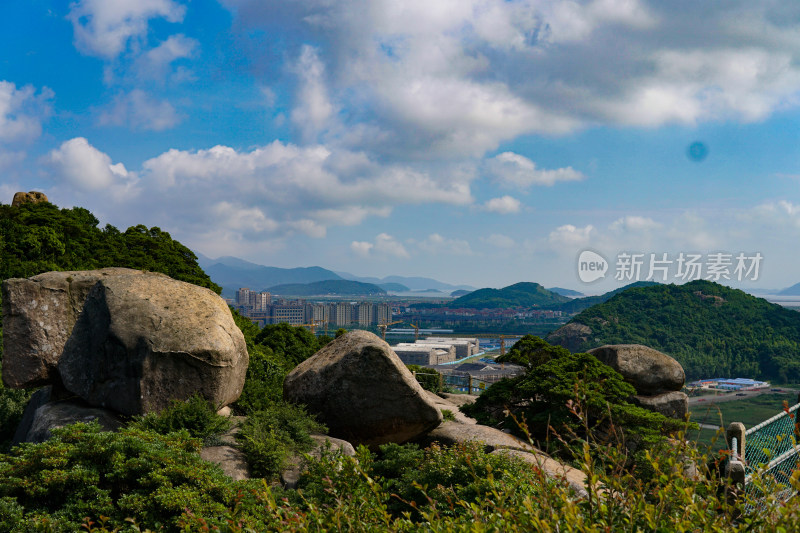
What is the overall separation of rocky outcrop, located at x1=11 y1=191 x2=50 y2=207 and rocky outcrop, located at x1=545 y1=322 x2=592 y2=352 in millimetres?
56600

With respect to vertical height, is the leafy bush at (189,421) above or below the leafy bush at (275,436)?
above

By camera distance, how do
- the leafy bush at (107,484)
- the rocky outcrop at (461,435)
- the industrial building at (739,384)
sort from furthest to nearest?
the industrial building at (739,384)
the rocky outcrop at (461,435)
the leafy bush at (107,484)

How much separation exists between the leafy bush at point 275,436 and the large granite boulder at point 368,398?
1.51ft

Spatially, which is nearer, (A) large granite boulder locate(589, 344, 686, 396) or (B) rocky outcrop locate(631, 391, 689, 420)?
(B) rocky outcrop locate(631, 391, 689, 420)

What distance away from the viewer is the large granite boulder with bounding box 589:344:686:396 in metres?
14.3

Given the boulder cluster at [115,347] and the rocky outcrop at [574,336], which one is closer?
the boulder cluster at [115,347]

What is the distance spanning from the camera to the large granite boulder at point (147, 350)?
8055 mm

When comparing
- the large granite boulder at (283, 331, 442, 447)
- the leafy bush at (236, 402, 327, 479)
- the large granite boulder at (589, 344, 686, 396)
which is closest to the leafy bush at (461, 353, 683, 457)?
the large granite boulder at (589, 344, 686, 396)

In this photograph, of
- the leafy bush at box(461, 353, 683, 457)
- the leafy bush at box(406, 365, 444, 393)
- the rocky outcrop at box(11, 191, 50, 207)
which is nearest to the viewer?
the leafy bush at box(461, 353, 683, 457)

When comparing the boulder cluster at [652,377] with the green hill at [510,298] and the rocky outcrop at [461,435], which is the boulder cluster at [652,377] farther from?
the green hill at [510,298]

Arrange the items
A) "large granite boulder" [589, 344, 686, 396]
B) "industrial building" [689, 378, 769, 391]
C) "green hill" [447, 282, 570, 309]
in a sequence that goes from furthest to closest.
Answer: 1. "green hill" [447, 282, 570, 309]
2. "industrial building" [689, 378, 769, 391]
3. "large granite boulder" [589, 344, 686, 396]

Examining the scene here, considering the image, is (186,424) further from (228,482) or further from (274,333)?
(274,333)

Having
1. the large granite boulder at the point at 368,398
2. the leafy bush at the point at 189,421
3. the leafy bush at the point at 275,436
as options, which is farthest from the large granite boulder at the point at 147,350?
the large granite boulder at the point at 368,398

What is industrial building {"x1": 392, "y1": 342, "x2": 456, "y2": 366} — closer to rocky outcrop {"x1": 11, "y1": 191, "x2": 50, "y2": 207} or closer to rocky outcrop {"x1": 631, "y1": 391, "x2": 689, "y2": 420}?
rocky outcrop {"x1": 11, "y1": 191, "x2": 50, "y2": 207}
